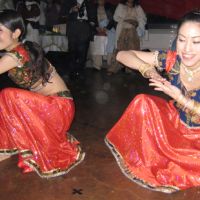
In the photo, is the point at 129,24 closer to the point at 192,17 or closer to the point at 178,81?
the point at 178,81

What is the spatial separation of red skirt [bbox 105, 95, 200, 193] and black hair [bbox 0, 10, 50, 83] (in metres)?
A: 0.76

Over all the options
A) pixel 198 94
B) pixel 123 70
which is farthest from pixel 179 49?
pixel 123 70

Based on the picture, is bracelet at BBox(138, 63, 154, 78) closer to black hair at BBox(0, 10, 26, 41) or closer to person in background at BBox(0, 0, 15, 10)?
black hair at BBox(0, 10, 26, 41)

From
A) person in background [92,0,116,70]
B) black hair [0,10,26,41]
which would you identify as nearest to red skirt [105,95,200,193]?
black hair [0,10,26,41]

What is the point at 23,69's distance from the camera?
8.67 ft

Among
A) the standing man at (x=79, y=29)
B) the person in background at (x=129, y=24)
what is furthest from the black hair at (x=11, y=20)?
the person in background at (x=129, y=24)

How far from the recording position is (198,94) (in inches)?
93.0

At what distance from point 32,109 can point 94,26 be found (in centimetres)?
377

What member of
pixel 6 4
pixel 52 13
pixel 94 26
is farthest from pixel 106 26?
pixel 6 4

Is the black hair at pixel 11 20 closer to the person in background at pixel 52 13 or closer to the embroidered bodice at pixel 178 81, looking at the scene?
the embroidered bodice at pixel 178 81

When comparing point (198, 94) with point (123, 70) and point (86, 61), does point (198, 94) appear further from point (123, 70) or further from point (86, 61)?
point (86, 61)

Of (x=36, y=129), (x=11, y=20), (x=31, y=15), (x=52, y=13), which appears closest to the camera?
(x=11, y=20)

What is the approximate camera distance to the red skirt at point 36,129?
2.58 meters

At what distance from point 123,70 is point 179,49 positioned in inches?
173
